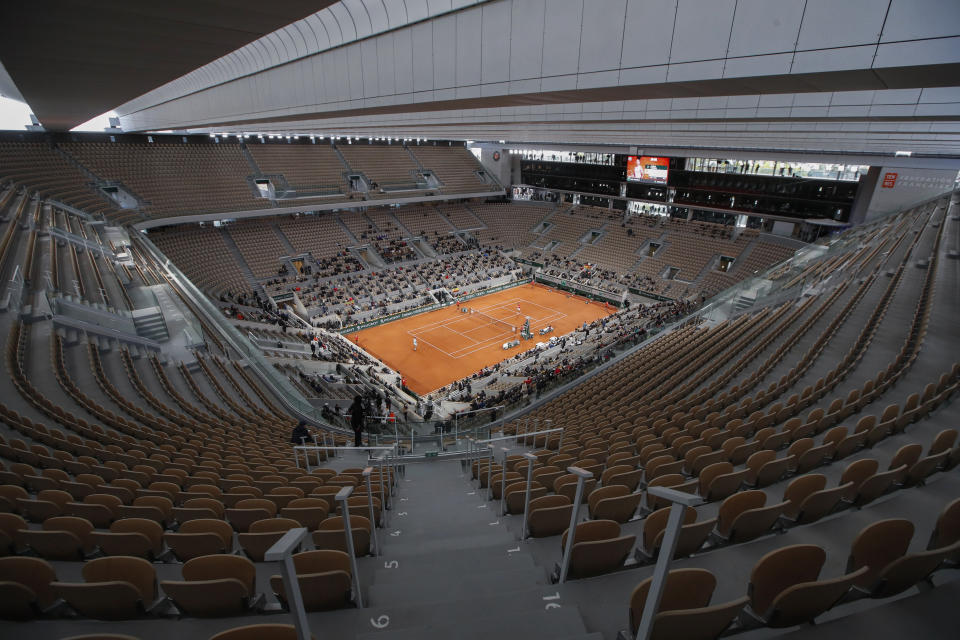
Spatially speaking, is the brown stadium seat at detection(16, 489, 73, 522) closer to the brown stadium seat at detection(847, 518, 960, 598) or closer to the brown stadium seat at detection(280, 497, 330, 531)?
the brown stadium seat at detection(280, 497, 330, 531)

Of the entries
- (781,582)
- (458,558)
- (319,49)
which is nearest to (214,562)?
(458,558)

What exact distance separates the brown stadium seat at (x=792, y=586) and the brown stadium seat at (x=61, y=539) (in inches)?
221

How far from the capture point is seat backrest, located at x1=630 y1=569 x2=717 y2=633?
8.96 feet

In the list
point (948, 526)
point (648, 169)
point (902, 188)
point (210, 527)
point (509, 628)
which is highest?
point (648, 169)

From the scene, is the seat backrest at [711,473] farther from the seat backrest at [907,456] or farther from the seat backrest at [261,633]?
the seat backrest at [261,633]

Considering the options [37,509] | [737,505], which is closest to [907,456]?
[737,505]

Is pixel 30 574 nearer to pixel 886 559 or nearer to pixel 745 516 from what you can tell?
pixel 745 516

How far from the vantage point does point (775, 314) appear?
57.6 ft

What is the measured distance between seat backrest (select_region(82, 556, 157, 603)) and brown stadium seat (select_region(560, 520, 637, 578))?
331 cm

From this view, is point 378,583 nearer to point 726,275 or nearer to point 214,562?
point 214,562

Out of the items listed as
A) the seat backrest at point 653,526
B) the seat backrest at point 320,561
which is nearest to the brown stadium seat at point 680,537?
the seat backrest at point 653,526

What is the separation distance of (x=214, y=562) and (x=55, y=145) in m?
42.8

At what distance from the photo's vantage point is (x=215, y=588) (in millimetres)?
3150

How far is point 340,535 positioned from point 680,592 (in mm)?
3102
